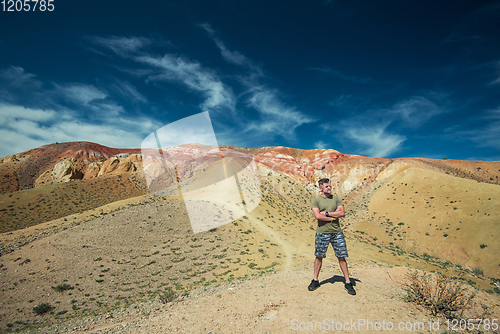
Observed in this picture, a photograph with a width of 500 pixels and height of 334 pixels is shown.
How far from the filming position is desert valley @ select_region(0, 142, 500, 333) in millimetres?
5324

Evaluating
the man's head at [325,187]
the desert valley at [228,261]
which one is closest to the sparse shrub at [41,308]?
the desert valley at [228,261]

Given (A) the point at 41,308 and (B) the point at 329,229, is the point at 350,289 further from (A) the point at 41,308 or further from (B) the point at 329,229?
(A) the point at 41,308

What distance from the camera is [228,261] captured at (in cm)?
1366

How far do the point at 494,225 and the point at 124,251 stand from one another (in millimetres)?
34608

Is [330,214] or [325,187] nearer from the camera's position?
[330,214]

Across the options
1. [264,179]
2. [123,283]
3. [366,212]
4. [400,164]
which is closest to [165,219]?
[123,283]

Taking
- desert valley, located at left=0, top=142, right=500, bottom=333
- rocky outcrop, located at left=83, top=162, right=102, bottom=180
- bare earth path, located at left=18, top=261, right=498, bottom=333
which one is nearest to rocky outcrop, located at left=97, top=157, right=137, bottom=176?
rocky outcrop, located at left=83, top=162, right=102, bottom=180

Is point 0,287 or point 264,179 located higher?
point 264,179

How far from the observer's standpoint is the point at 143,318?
609 centimetres

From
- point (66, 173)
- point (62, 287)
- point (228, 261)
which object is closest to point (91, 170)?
point (66, 173)

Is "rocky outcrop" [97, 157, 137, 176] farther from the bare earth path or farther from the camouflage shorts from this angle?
the camouflage shorts

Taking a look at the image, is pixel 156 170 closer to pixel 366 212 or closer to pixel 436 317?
pixel 366 212

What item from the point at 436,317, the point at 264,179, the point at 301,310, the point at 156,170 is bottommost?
the point at 436,317

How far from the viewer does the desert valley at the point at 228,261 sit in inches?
210
